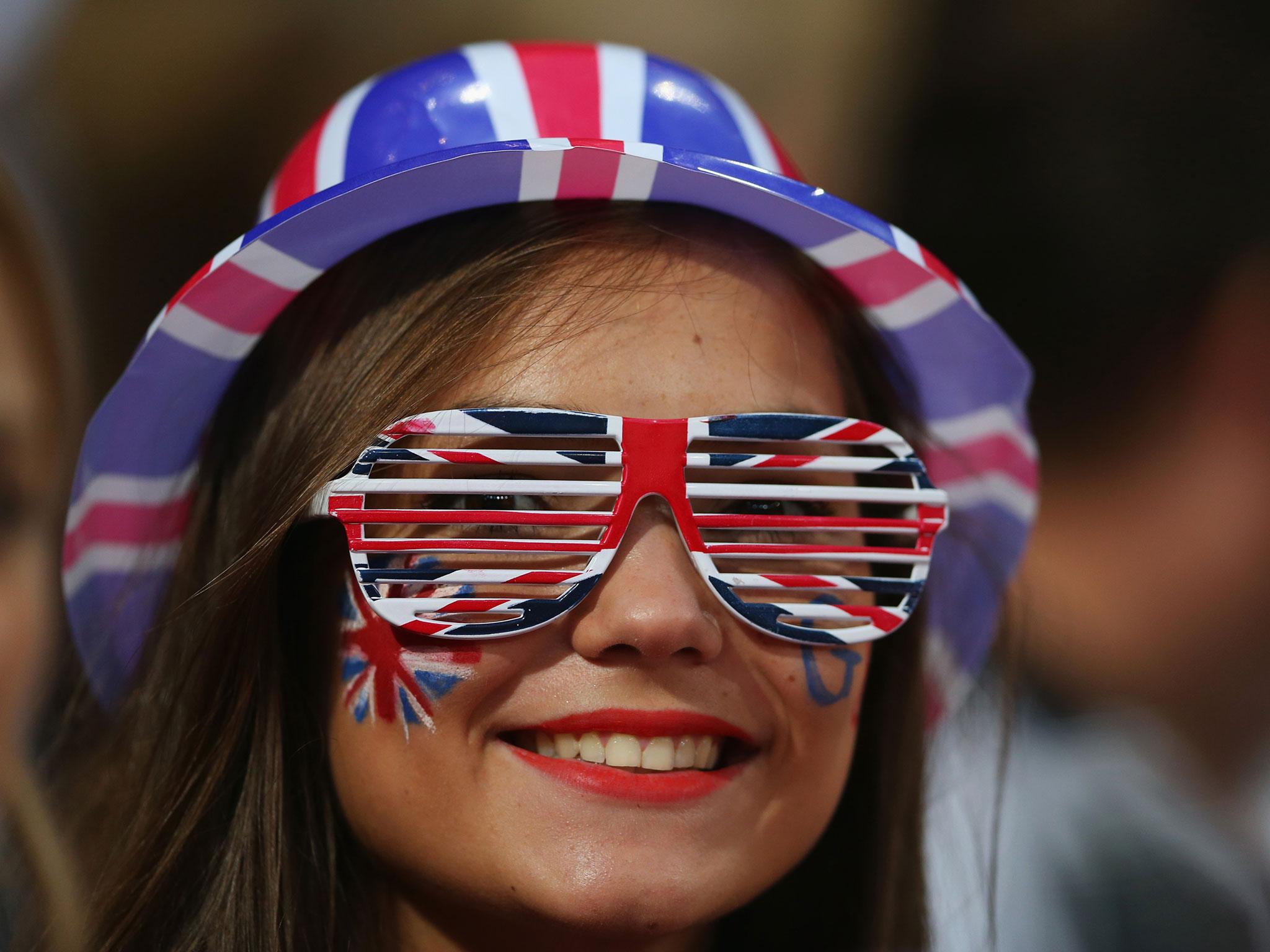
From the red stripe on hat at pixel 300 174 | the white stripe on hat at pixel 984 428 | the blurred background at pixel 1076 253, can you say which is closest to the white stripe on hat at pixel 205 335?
the red stripe on hat at pixel 300 174

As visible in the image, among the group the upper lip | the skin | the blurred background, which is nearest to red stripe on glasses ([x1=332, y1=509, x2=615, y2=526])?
the upper lip

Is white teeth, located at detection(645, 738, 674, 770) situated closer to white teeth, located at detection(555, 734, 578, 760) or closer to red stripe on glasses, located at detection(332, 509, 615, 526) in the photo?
white teeth, located at detection(555, 734, 578, 760)

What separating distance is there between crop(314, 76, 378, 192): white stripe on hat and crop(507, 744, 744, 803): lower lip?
765mm

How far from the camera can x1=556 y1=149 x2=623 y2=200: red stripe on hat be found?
1368 mm

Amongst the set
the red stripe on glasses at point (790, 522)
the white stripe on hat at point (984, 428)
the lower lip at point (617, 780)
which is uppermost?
the white stripe on hat at point (984, 428)

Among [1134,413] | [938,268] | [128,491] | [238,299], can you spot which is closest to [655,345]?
[938,268]

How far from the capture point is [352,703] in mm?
1434

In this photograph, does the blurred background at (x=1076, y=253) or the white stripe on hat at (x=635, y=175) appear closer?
the white stripe on hat at (x=635, y=175)

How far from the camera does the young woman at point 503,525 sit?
53.4 inches

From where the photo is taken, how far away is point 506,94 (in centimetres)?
152

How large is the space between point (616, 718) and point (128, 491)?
2.45ft

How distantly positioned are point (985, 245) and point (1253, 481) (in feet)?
3.27

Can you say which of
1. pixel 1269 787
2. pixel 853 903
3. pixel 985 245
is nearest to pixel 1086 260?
pixel 985 245

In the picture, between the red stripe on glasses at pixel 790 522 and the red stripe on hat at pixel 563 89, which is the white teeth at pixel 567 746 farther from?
the red stripe on hat at pixel 563 89
